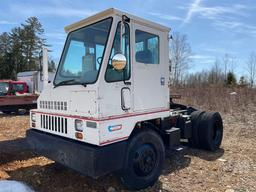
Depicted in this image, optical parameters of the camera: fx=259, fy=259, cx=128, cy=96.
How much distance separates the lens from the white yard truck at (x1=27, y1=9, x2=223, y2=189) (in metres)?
3.56

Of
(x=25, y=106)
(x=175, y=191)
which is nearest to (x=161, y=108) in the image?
(x=175, y=191)

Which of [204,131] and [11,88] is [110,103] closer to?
[204,131]

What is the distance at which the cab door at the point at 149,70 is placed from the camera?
423 centimetres

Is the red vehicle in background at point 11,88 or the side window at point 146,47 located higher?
the side window at point 146,47

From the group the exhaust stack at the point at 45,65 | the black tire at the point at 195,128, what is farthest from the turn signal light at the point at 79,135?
the black tire at the point at 195,128

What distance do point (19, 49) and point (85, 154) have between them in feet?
149

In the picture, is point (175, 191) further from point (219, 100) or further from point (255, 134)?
point (219, 100)

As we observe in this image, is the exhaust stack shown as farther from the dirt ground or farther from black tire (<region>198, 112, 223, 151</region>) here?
black tire (<region>198, 112, 223, 151</region>)

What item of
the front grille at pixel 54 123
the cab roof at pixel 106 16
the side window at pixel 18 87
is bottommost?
the front grille at pixel 54 123

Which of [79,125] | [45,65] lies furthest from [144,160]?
[45,65]

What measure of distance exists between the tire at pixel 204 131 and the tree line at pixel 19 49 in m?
40.2

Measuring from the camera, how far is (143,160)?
420cm

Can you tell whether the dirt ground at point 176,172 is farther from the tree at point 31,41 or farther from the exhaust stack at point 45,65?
the tree at point 31,41

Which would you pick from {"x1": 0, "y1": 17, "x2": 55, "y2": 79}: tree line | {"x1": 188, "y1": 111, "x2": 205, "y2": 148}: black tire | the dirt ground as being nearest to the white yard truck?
the dirt ground
